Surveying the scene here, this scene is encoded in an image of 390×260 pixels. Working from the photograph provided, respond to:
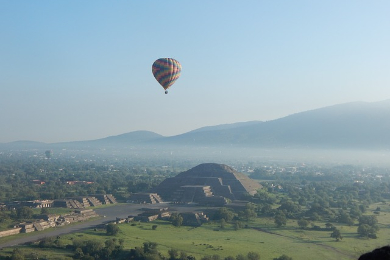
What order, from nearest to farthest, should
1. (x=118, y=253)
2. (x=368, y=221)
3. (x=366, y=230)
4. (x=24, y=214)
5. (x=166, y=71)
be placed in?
(x=118, y=253) < (x=166, y=71) < (x=366, y=230) < (x=368, y=221) < (x=24, y=214)

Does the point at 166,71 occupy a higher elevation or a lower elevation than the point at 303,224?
higher

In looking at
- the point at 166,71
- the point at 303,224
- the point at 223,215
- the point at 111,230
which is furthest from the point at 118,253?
the point at 303,224

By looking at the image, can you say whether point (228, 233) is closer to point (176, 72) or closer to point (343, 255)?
point (343, 255)

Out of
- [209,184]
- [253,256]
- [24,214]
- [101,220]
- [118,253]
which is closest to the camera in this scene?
[253,256]

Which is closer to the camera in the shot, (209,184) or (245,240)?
(245,240)

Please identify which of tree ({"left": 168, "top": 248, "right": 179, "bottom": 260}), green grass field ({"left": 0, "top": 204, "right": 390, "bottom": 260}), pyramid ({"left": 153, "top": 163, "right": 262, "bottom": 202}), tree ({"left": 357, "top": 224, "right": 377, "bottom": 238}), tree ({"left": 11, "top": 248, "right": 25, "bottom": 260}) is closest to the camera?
tree ({"left": 11, "top": 248, "right": 25, "bottom": 260})

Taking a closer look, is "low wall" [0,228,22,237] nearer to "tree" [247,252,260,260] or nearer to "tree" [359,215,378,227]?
"tree" [247,252,260,260]

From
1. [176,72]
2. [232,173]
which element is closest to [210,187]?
[232,173]

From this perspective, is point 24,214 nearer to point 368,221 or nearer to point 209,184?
point 209,184

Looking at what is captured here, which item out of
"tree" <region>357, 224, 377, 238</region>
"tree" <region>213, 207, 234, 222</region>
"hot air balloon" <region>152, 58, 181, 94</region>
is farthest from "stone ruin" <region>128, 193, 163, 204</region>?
"tree" <region>357, 224, 377, 238</region>
